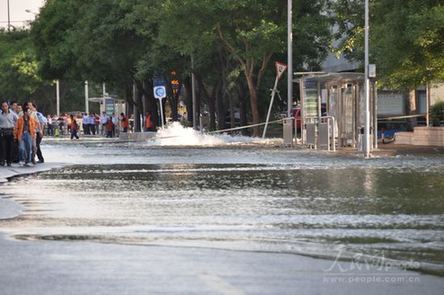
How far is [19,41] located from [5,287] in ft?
352

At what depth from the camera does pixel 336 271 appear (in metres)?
9.55

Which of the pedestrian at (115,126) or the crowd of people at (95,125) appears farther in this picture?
the pedestrian at (115,126)

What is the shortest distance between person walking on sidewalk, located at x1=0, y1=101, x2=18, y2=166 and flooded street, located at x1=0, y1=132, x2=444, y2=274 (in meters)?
2.98

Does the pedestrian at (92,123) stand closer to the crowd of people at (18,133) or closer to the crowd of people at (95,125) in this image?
the crowd of people at (95,125)

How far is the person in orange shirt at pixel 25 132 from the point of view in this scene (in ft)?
96.0

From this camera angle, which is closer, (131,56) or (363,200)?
(363,200)

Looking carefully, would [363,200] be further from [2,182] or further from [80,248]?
[2,182]

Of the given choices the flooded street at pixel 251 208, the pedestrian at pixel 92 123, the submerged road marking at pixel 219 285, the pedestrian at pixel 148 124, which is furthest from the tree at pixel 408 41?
the pedestrian at pixel 92 123

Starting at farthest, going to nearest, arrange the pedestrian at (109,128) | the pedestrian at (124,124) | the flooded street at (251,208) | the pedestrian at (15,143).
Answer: the pedestrian at (124,124) < the pedestrian at (109,128) < the pedestrian at (15,143) < the flooded street at (251,208)

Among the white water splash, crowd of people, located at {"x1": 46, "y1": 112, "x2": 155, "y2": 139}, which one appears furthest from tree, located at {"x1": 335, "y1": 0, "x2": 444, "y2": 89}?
crowd of people, located at {"x1": 46, "y1": 112, "x2": 155, "y2": 139}

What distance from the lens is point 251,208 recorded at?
15.5m

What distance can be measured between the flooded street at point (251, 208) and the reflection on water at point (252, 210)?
1 centimetres

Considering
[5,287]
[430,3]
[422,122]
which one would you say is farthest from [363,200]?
[422,122]

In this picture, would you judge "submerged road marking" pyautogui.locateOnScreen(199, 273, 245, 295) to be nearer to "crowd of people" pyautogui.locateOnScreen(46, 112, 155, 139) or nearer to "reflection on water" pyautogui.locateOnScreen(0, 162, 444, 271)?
"reflection on water" pyautogui.locateOnScreen(0, 162, 444, 271)
